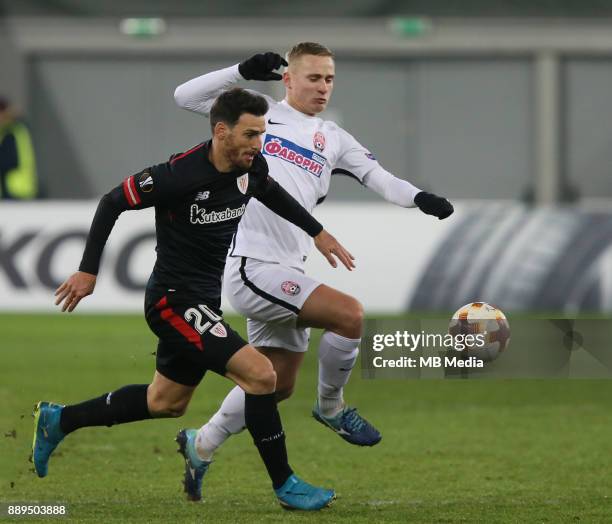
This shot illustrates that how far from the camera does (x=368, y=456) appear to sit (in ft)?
28.8

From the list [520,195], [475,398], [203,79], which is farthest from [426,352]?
[520,195]

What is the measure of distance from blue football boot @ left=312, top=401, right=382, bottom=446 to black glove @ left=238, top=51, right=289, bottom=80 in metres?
1.79

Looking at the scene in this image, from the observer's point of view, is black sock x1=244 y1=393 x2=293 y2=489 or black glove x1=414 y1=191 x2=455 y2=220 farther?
black glove x1=414 y1=191 x2=455 y2=220

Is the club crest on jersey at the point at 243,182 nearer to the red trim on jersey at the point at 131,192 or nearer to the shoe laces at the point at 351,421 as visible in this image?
the red trim on jersey at the point at 131,192

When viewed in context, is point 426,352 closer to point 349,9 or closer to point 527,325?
point 527,325

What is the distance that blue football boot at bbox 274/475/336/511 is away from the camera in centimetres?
664

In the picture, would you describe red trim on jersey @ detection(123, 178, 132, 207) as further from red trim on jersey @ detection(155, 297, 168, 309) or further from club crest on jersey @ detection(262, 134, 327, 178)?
club crest on jersey @ detection(262, 134, 327, 178)

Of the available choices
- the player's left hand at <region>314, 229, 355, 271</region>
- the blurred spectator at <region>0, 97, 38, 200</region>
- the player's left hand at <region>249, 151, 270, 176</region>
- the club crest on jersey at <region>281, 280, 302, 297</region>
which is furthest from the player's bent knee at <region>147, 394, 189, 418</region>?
the blurred spectator at <region>0, 97, 38, 200</region>

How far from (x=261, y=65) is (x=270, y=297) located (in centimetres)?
116

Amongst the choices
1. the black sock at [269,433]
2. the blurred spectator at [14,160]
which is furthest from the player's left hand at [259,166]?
the blurred spectator at [14,160]

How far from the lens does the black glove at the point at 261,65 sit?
684 cm

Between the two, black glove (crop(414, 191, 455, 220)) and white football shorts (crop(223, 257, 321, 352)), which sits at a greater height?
black glove (crop(414, 191, 455, 220))

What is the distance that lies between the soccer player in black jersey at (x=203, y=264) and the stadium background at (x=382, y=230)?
48 cm

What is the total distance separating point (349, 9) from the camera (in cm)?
2459
